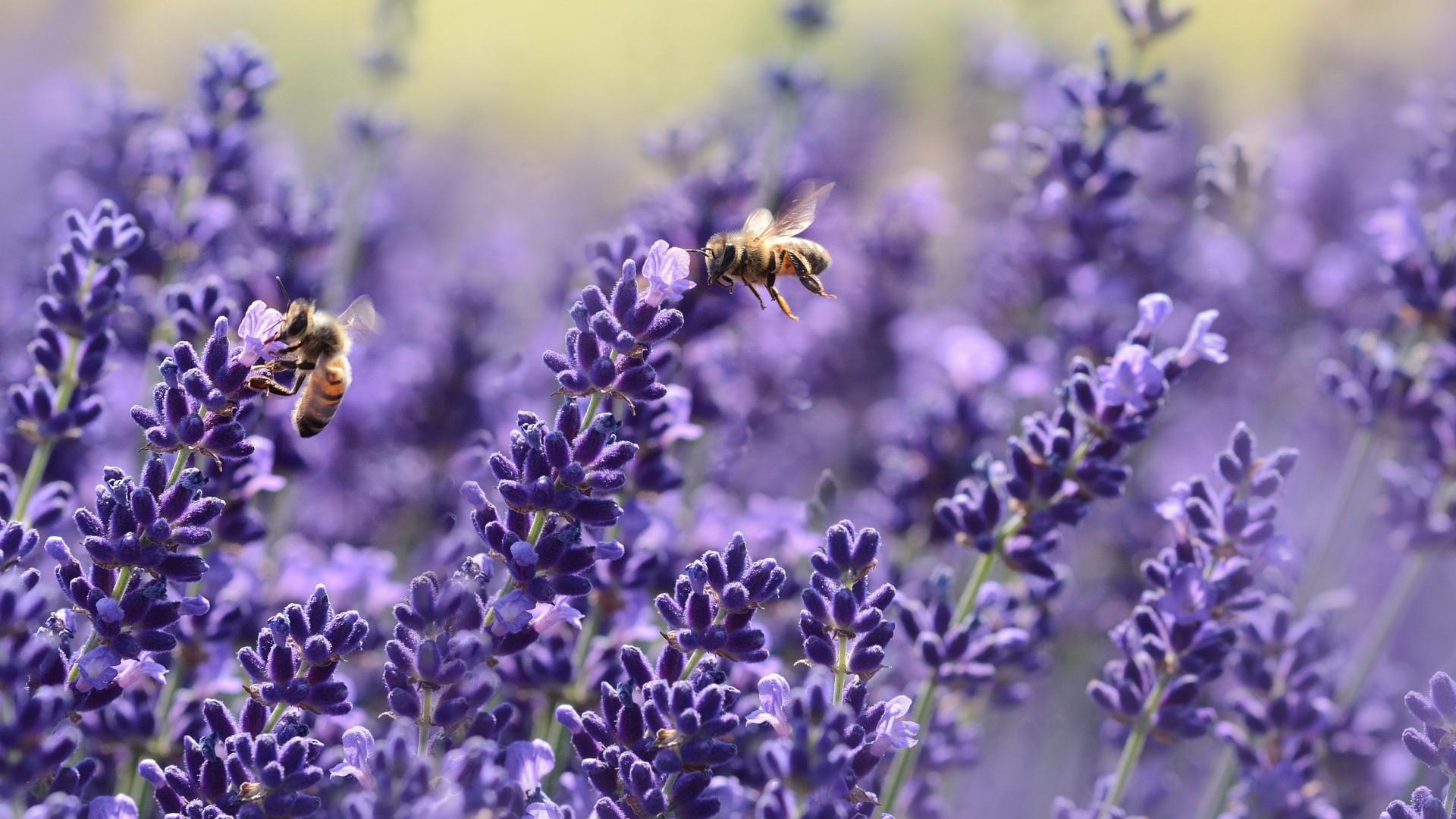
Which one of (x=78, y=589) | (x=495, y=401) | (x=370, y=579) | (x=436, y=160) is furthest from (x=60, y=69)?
(x=78, y=589)

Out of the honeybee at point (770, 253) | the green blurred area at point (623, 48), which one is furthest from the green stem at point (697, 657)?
the green blurred area at point (623, 48)

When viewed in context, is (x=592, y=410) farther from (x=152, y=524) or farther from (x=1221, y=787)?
(x=1221, y=787)

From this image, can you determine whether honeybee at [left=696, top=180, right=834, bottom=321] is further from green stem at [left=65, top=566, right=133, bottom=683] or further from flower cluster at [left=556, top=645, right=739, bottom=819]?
green stem at [left=65, top=566, right=133, bottom=683]

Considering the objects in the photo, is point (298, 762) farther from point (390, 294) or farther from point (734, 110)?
point (734, 110)

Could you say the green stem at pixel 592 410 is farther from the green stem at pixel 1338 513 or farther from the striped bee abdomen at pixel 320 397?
the green stem at pixel 1338 513

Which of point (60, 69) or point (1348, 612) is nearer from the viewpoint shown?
point (1348, 612)

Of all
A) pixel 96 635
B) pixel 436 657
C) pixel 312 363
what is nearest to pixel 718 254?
pixel 312 363
